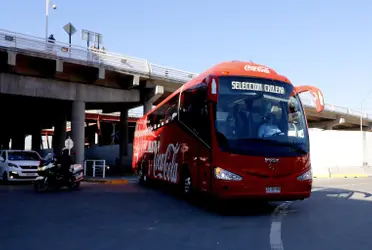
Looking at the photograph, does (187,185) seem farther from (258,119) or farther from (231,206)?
(258,119)

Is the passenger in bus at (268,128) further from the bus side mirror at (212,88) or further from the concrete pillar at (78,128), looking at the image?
the concrete pillar at (78,128)

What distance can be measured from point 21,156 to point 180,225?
1479cm

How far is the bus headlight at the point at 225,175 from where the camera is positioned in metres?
8.98

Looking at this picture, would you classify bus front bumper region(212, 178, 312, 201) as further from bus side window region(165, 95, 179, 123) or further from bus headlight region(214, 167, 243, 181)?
bus side window region(165, 95, 179, 123)

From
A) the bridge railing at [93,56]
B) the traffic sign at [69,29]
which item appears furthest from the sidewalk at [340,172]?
the traffic sign at [69,29]

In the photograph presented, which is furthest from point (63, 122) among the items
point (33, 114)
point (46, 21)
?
point (46, 21)

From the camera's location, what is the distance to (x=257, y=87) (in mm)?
9844

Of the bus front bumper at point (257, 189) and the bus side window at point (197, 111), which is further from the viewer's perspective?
the bus side window at point (197, 111)

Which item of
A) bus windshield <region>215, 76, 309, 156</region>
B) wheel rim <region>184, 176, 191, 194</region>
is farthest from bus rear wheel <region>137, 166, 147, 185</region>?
bus windshield <region>215, 76, 309, 156</region>

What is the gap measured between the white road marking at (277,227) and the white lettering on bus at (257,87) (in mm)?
3064

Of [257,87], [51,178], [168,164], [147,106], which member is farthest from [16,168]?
[147,106]

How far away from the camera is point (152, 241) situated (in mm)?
6602

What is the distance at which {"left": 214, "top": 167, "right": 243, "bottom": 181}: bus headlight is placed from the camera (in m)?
8.98

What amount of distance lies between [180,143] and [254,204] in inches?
116
